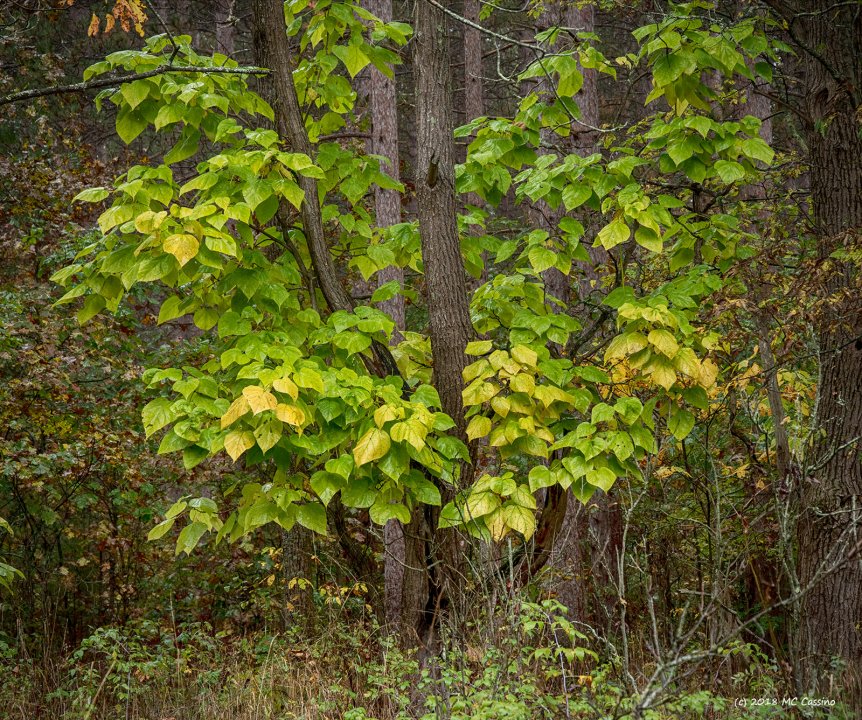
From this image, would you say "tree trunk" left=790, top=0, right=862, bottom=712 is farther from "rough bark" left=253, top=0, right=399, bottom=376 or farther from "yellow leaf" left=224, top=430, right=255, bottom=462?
"yellow leaf" left=224, top=430, right=255, bottom=462

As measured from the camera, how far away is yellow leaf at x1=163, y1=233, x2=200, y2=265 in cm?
360

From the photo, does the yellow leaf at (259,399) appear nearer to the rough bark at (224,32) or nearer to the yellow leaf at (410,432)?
the yellow leaf at (410,432)

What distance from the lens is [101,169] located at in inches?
345

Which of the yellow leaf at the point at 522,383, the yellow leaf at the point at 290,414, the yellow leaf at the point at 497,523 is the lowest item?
the yellow leaf at the point at 497,523

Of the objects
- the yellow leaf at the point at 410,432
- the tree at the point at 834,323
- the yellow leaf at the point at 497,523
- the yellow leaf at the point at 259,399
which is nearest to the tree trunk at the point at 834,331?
the tree at the point at 834,323

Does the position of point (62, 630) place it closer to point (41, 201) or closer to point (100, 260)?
point (41, 201)

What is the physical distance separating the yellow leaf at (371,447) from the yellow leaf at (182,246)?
3.87 feet

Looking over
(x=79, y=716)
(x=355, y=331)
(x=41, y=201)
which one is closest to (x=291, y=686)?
(x=79, y=716)

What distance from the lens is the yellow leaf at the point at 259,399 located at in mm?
3410

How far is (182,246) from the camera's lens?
3.62m

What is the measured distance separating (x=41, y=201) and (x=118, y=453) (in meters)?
3.11

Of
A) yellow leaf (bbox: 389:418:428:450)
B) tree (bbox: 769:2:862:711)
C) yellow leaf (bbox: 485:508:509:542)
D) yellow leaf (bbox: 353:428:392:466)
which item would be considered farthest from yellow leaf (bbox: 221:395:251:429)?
tree (bbox: 769:2:862:711)

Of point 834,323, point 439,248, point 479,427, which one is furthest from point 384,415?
point 834,323

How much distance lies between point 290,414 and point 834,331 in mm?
3261
